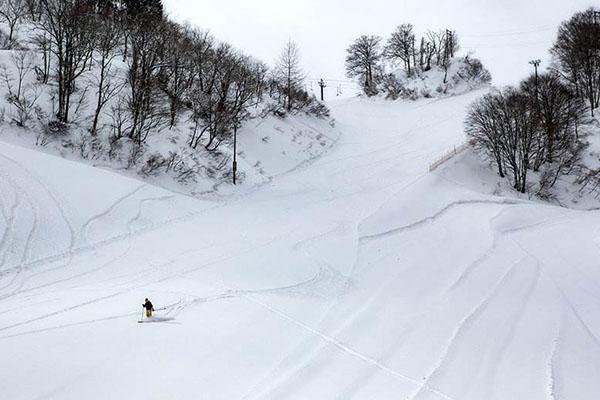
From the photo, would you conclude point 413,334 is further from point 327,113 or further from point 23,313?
point 327,113

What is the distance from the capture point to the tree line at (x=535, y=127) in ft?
129

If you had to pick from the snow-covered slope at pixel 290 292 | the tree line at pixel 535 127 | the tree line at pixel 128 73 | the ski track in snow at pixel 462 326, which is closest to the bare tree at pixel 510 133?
the tree line at pixel 535 127

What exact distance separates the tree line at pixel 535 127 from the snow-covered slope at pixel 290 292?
7362 mm

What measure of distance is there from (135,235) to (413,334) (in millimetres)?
14171

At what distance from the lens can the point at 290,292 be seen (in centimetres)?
1862

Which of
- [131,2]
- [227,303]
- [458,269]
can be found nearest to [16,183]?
[227,303]

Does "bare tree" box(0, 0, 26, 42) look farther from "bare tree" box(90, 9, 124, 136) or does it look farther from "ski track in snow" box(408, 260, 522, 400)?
"ski track in snow" box(408, 260, 522, 400)

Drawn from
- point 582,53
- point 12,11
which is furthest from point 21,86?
point 582,53

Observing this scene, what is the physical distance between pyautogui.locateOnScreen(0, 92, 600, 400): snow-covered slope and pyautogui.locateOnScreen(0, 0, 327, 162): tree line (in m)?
6.67

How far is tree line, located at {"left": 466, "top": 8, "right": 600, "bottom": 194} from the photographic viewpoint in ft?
129

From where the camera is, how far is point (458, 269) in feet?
72.7

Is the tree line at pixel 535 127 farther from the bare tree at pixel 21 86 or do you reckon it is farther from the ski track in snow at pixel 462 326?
the bare tree at pixel 21 86

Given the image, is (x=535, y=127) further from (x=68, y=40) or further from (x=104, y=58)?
(x=68, y=40)

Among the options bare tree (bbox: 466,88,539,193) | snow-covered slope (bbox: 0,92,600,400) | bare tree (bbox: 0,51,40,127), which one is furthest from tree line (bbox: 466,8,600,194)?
bare tree (bbox: 0,51,40,127)
